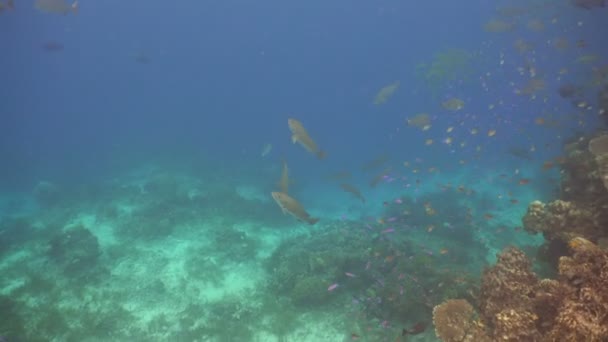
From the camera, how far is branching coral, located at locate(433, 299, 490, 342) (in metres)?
4.68

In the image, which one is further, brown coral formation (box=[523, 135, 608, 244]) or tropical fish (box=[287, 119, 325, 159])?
tropical fish (box=[287, 119, 325, 159])

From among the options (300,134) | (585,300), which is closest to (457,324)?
(585,300)

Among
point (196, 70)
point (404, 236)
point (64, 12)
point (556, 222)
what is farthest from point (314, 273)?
point (196, 70)

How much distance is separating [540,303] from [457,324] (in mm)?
1246

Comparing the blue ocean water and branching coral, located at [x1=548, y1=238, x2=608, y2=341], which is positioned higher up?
the blue ocean water

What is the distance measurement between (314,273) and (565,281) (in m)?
7.61

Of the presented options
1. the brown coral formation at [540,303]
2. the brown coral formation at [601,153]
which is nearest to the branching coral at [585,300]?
the brown coral formation at [540,303]

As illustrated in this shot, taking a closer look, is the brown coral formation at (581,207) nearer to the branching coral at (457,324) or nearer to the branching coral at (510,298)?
the branching coral at (510,298)

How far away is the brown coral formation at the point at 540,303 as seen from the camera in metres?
3.29

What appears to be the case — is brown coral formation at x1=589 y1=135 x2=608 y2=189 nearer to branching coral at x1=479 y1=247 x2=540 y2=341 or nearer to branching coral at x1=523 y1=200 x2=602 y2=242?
branching coral at x1=523 y1=200 x2=602 y2=242

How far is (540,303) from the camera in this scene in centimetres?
437

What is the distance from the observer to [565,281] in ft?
13.8

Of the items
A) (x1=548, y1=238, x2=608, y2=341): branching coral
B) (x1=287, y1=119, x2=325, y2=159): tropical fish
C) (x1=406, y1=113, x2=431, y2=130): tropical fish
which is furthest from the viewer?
(x1=406, y1=113, x2=431, y2=130): tropical fish

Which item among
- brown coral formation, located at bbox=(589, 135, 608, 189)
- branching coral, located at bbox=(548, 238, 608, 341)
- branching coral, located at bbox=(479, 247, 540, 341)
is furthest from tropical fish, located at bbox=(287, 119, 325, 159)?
brown coral formation, located at bbox=(589, 135, 608, 189)
